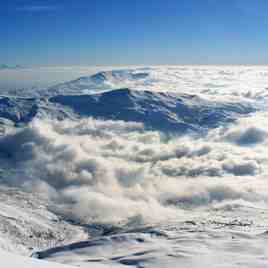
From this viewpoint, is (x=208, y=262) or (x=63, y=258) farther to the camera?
(x=63, y=258)

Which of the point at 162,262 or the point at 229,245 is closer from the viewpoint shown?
the point at 162,262

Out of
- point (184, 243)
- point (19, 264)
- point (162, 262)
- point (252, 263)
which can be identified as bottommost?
point (184, 243)

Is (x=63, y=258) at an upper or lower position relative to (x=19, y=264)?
lower

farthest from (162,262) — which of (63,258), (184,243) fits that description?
(184,243)

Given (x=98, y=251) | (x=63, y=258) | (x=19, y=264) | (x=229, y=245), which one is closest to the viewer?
(x=19, y=264)

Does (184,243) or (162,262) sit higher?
(162,262)

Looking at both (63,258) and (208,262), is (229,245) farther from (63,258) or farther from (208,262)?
(63,258)

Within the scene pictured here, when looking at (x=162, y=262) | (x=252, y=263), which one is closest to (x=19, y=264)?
(x=252, y=263)

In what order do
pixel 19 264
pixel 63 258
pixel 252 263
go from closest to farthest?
pixel 19 264
pixel 252 263
pixel 63 258

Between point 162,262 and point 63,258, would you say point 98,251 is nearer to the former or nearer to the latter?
point 63,258
